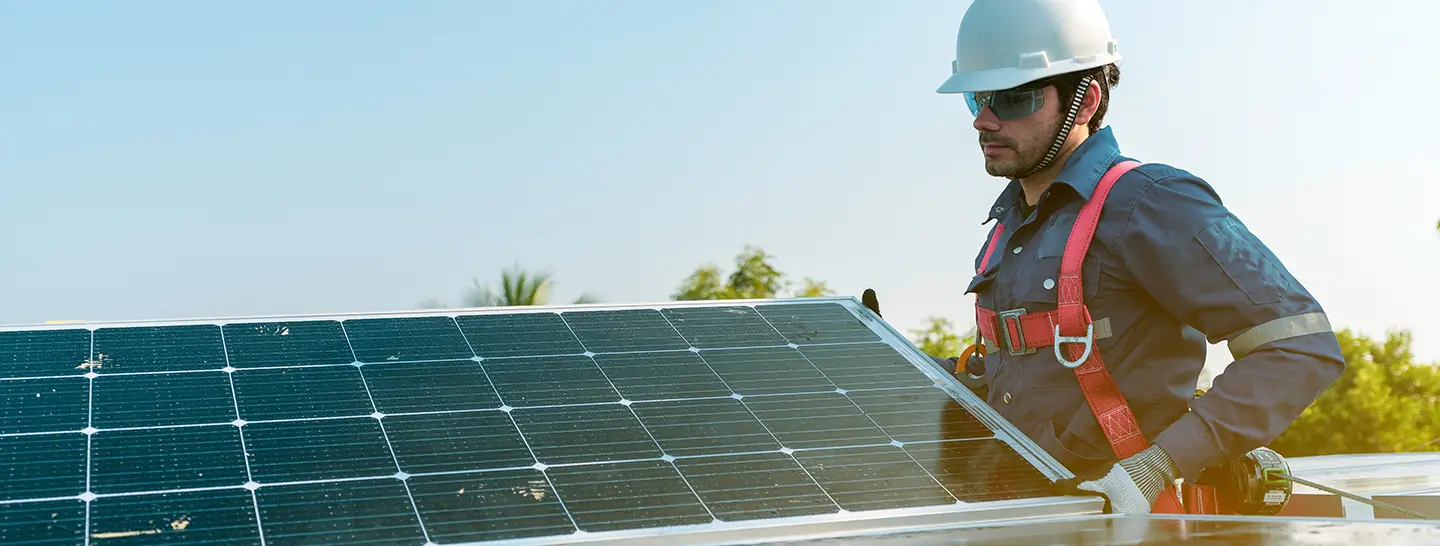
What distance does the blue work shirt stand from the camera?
4703 millimetres

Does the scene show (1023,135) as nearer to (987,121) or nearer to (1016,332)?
(987,121)

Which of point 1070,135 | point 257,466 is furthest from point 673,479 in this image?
point 1070,135

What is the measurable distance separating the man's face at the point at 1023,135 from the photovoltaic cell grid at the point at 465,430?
974mm

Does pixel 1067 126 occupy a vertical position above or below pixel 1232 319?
above

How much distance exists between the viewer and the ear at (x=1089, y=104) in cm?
541

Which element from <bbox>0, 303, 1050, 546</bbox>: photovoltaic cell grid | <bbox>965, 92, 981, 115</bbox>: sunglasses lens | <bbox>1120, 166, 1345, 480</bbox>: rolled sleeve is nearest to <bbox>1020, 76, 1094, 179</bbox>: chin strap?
<bbox>965, 92, 981, 115</bbox>: sunglasses lens

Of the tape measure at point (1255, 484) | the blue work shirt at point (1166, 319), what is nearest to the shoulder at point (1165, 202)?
the blue work shirt at point (1166, 319)

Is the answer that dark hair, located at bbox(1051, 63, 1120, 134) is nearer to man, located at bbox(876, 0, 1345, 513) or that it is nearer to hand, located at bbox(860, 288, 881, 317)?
man, located at bbox(876, 0, 1345, 513)

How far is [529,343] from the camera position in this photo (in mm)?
5660

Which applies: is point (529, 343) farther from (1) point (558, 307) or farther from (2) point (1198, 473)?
(2) point (1198, 473)

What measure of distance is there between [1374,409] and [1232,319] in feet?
94.4

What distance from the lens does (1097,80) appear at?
546 centimetres

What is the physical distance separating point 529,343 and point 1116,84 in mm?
2664

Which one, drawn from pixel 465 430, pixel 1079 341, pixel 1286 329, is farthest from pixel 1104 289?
pixel 465 430
